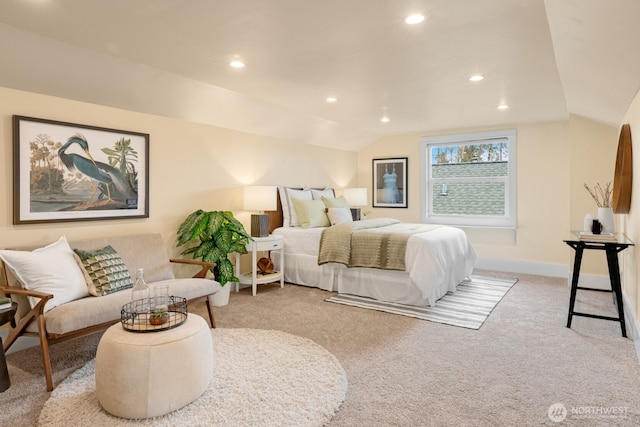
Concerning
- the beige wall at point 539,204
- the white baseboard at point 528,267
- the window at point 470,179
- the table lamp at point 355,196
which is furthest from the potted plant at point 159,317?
the window at point 470,179

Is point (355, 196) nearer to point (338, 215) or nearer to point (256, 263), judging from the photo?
point (338, 215)

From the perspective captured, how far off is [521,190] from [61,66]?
5812mm

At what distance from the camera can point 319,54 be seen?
300cm

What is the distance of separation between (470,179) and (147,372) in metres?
5.66

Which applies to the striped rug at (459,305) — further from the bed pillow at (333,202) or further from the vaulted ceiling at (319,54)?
the vaulted ceiling at (319,54)

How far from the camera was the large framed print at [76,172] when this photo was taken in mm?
2979

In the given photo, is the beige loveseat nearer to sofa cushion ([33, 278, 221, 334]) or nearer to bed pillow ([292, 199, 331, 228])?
sofa cushion ([33, 278, 221, 334])

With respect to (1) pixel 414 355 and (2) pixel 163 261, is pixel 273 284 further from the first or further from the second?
(1) pixel 414 355

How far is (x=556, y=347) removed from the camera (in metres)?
2.94

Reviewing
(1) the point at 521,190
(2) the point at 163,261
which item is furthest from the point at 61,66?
Result: (1) the point at 521,190

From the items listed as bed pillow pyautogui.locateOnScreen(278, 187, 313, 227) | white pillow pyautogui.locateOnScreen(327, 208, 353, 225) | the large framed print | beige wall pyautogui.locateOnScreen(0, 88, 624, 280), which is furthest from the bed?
the large framed print

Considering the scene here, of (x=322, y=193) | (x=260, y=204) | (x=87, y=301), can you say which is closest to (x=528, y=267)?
(x=322, y=193)

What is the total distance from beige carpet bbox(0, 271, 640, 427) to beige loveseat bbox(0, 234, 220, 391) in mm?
299

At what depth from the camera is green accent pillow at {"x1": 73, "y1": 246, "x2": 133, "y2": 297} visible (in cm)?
290
